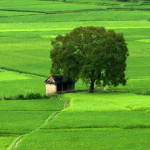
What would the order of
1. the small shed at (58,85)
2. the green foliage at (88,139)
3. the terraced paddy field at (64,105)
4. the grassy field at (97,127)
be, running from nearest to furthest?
the green foliage at (88,139) < the grassy field at (97,127) < the terraced paddy field at (64,105) < the small shed at (58,85)

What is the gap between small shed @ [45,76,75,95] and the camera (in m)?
65.9

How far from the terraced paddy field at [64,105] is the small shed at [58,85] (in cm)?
152

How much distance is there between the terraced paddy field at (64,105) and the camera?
1543 inches

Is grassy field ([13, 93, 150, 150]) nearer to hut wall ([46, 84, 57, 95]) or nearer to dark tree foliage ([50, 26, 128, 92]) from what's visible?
dark tree foliage ([50, 26, 128, 92])

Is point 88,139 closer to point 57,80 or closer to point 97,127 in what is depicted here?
point 97,127

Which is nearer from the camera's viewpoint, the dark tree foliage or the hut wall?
the dark tree foliage

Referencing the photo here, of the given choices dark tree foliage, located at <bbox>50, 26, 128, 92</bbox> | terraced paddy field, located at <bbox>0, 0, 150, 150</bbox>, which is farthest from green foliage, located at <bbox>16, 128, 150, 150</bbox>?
dark tree foliage, located at <bbox>50, 26, 128, 92</bbox>

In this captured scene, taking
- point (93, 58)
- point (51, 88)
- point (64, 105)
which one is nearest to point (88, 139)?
point (64, 105)

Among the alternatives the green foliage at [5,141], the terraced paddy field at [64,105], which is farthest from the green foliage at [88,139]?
the green foliage at [5,141]

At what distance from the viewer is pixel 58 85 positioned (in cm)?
6644

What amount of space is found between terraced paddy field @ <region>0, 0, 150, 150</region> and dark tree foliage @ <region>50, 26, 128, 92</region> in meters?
2.17

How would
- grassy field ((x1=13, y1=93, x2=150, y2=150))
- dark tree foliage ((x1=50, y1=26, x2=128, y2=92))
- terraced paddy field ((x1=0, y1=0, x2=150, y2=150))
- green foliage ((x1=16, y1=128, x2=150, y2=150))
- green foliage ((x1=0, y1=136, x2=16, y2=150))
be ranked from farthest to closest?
dark tree foliage ((x1=50, y1=26, x2=128, y2=92)) → terraced paddy field ((x1=0, y1=0, x2=150, y2=150)) → green foliage ((x1=0, y1=136, x2=16, y2=150)) → grassy field ((x1=13, y1=93, x2=150, y2=150)) → green foliage ((x1=16, y1=128, x2=150, y2=150))

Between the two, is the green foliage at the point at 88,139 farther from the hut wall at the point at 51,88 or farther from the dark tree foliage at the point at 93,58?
the hut wall at the point at 51,88

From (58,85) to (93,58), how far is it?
5609mm
